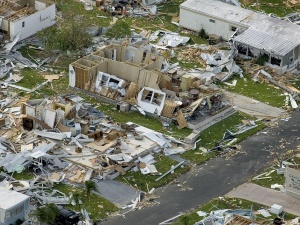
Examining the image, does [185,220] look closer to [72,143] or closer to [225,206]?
[225,206]

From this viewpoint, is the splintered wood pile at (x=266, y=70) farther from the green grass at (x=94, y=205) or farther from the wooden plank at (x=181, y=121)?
the green grass at (x=94, y=205)

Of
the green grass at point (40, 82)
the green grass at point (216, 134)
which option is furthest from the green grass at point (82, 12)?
the green grass at point (216, 134)

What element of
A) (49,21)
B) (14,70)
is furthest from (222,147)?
(49,21)

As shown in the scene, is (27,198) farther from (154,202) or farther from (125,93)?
(125,93)

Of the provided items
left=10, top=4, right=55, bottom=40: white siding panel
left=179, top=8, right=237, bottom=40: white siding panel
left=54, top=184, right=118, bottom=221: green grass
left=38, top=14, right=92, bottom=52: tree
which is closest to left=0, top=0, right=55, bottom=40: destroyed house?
left=10, top=4, right=55, bottom=40: white siding panel

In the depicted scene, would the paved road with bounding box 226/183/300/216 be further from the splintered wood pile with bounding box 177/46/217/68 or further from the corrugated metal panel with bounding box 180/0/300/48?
the splintered wood pile with bounding box 177/46/217/68

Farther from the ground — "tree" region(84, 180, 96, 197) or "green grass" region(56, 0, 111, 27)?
"tree" region(84, 180, 96, 197)

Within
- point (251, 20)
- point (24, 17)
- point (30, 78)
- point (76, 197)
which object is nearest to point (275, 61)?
point (251, 20)
